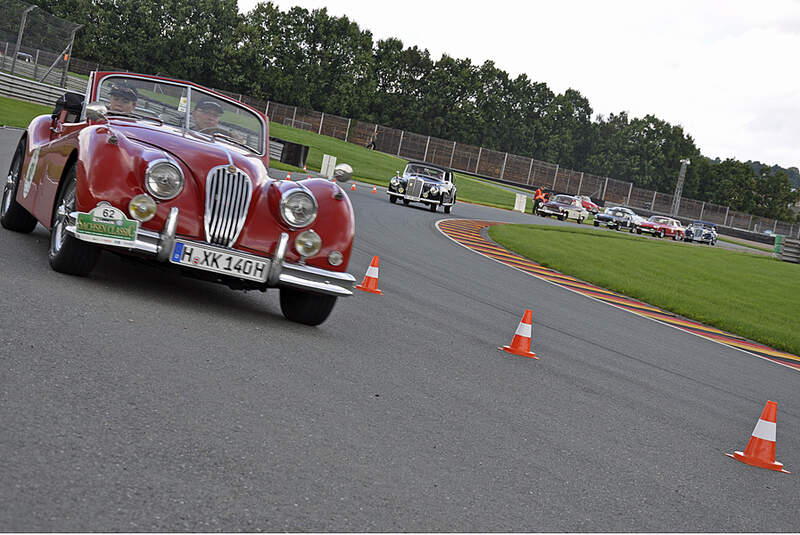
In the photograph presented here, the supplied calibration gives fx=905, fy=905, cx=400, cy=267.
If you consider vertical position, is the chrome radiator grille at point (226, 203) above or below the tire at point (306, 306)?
above

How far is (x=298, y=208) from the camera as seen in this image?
638 centimetres

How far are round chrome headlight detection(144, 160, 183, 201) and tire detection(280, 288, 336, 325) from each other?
1146mm

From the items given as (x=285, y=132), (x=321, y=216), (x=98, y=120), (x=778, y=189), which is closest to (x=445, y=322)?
(x=321, y=216)

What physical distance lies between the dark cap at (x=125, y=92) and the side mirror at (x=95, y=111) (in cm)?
52

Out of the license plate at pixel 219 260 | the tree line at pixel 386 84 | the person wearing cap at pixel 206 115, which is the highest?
the tree line at pixel 386 84

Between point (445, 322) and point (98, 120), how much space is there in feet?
11.7

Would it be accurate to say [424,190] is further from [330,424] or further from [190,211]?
[330,424]

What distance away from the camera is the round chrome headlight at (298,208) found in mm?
6340

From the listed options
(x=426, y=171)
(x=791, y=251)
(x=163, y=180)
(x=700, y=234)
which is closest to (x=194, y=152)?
(x=163, y=180)

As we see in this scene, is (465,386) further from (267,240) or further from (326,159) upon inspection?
(326,159)

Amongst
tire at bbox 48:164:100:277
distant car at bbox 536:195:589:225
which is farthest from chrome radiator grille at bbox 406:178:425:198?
tire at bbox 48:164:100:277

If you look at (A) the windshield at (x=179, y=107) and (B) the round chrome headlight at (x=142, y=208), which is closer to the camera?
(B) the round chrome headlight at (x=142, y=208)

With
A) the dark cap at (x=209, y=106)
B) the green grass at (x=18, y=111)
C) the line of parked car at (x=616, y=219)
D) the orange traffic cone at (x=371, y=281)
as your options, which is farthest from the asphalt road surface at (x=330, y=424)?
the line of parked car at (x=616, y=219)

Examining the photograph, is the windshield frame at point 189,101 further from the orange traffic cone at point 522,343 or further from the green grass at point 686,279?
the green grass at point 686,279
